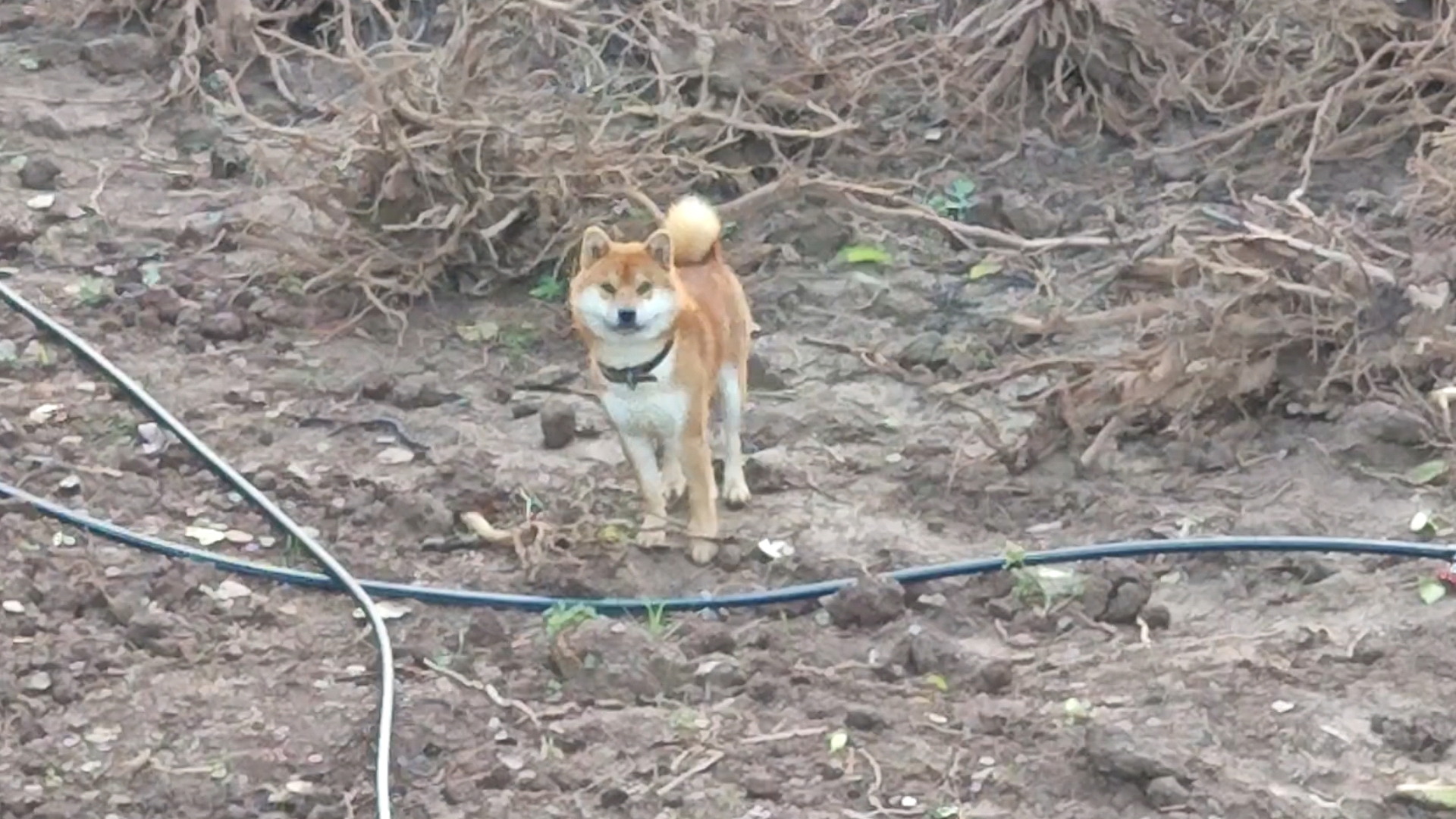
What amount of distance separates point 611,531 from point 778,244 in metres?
2.29

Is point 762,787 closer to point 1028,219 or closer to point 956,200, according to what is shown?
point 1028,219

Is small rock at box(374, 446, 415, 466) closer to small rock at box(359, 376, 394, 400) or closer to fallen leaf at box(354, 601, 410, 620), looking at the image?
small rock at box(359, 376, 394, 400)

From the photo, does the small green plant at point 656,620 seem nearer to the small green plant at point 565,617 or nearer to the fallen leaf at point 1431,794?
the small green plant at point 565,617

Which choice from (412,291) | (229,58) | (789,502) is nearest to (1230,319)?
(789,502)

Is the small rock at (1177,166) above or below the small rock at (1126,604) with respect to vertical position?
below

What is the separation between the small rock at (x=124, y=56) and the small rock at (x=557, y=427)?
396 centimetres

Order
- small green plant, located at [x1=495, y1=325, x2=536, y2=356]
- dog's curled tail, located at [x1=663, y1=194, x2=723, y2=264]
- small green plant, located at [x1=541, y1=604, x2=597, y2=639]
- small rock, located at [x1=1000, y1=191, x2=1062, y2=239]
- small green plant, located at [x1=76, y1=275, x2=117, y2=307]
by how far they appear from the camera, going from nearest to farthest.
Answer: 1. small green plant, located at [x1=541, y1=604, x2=597, y2=639]
2. dog's curled tail, located at [x1=663, y1=194, x2=723, y2=264]
3. small green plant, located at [x1=495, y1=325, x2=536, y2=356]
4. small green plant, located at [x1=76, y1=275, x2=117, y2=307]
5. small rock, located at [x1=1000, y1=191, x2=1062, y2=239]

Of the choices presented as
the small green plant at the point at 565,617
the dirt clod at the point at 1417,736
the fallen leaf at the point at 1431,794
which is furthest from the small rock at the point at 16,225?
the fallen leaf at the point at 1431,794

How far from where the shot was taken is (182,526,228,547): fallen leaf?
17.6ft

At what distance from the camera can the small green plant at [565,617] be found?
468cm

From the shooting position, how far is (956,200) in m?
7.61

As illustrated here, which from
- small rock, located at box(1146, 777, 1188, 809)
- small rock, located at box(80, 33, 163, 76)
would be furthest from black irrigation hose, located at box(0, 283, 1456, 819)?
small rock, located at box(80, 33, 163, 76)

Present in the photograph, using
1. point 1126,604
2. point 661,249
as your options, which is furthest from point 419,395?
point 1126,604

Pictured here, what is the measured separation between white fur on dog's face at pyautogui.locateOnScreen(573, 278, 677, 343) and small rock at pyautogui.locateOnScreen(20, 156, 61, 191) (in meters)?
3.74
